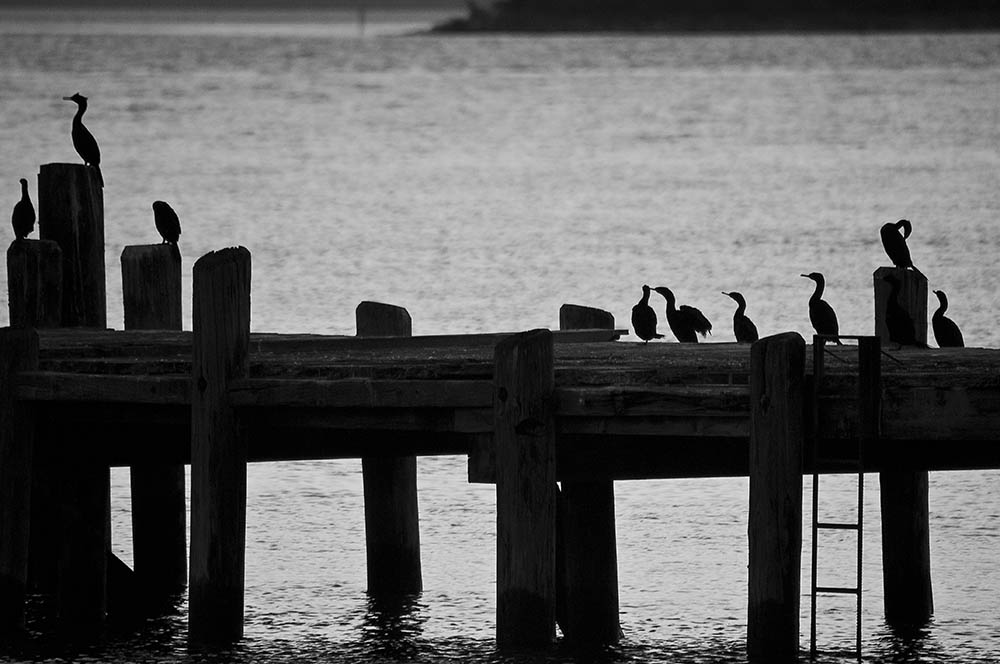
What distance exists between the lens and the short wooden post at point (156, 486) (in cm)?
1608

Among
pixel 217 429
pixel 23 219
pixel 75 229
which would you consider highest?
pixel 23 219

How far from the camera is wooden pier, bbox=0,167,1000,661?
12.0 meters

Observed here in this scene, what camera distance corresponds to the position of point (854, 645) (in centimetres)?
1521

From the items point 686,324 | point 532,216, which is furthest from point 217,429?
point 532,216

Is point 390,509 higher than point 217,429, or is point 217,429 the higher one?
point 217,429

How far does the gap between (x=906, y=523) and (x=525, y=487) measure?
379 cm

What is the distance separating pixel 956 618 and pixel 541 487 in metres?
5.11

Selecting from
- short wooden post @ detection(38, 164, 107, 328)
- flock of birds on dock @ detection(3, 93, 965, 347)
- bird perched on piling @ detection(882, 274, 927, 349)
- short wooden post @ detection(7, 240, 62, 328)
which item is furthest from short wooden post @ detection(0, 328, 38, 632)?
bird perched on piling @ detection(882, 274, 927, 349)

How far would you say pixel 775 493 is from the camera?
1204 centimetres

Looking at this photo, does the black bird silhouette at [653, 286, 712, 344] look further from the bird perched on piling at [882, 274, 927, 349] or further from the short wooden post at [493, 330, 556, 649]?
the short wooden post at [493, 330, 556, 649]

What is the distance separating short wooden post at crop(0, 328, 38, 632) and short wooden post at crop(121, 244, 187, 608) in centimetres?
179

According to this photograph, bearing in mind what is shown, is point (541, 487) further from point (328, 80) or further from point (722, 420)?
point (328, 80)

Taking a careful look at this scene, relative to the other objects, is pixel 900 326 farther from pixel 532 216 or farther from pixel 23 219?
pixel 532 216

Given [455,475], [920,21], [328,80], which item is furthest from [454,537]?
[920,21]
